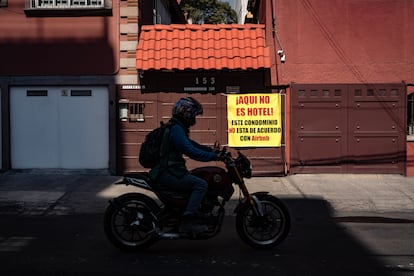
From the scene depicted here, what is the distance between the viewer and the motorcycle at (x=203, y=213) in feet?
19.9

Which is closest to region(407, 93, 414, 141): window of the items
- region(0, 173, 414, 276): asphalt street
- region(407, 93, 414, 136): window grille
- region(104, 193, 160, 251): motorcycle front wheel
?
region(407, 93, 414, 136): window grille

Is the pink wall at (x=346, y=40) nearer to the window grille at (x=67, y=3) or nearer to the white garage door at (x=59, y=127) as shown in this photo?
the window grille at (x=67, y=3)

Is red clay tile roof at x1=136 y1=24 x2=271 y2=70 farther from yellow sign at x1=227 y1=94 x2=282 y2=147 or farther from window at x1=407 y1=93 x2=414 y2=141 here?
window at x1=407 y1=93 x2=414 y2=141

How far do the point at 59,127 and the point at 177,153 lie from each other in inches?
283

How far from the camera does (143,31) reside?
12469mm

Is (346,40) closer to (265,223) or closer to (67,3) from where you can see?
(67,3)

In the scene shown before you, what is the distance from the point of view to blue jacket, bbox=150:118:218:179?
19.5 feet

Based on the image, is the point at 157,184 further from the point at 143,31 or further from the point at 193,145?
the point at 143,31

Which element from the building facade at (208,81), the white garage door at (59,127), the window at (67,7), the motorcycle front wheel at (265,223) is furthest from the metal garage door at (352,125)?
the motorcycle front wheel at (265,223)

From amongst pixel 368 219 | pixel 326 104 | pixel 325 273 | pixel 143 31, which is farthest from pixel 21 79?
pixel 325 273

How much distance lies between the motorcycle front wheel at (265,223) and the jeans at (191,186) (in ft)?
1.91

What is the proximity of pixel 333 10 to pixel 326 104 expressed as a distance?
2.21 meters

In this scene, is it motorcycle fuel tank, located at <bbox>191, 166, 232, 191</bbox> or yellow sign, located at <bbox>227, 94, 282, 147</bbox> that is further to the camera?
yellow sign, located at <bbox>227, 94, 282, 147</bbox>

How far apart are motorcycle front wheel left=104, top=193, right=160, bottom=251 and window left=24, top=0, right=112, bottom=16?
23.7 feet
